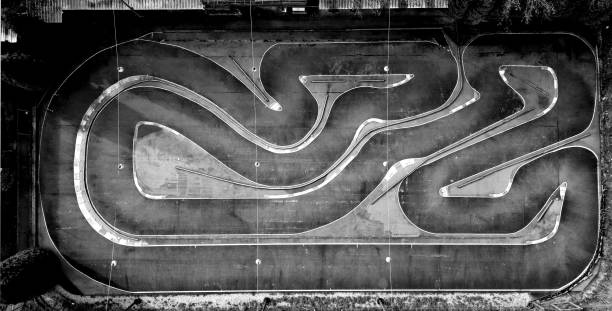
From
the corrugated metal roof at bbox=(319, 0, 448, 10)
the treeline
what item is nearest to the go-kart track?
the corrugated metal roof at bbox=(319, 0, 448, 10)

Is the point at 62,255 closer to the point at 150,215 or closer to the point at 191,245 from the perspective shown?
the point at 150,215

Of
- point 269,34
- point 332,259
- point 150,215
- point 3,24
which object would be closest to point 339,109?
point 269,34

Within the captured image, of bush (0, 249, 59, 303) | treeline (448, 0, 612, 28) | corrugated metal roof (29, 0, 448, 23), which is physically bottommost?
bush (0, 249, 59, 303)

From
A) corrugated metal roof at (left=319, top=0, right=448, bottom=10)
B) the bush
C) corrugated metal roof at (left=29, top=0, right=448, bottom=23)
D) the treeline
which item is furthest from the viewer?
corrugated metal roof at (left=319, top=0, right=448, bottom=10)

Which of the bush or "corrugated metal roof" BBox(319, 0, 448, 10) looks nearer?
the bush

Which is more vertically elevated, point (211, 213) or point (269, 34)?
point (269, 34)

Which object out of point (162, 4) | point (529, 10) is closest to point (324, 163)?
point (162, 4)

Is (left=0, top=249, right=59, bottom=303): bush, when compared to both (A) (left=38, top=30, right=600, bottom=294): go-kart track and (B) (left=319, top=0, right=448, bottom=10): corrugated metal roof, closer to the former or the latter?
(A) (left=38, top=30, right=600, bottom=294): go-kart track

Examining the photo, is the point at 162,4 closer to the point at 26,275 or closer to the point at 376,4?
the point at 376,4
